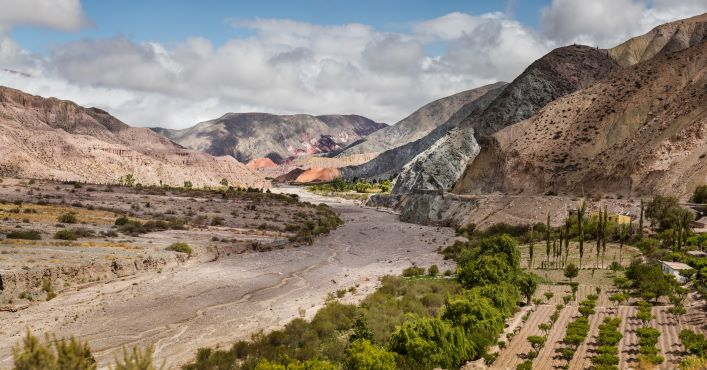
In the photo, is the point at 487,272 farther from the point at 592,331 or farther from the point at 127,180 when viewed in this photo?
the point at 127,180

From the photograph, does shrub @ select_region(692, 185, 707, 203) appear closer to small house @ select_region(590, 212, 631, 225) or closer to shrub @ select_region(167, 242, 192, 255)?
small house @ select_region(590, 212, 631, 225)

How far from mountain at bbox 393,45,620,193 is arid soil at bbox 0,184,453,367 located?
7077 centimetres

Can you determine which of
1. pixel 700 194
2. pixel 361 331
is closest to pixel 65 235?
pixel 361 331

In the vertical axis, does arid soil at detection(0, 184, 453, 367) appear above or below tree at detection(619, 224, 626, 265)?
below

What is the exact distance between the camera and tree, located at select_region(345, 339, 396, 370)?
21.2 m

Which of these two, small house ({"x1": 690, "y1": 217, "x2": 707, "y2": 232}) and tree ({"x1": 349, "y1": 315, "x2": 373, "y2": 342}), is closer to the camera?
tree ({"x1": 349, "y1": 315, "x2": 373, "y2": 342})

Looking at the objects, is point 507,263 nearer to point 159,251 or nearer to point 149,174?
point 159,251

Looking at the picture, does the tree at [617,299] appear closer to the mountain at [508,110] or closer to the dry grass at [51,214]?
the dry grass at [51,214]

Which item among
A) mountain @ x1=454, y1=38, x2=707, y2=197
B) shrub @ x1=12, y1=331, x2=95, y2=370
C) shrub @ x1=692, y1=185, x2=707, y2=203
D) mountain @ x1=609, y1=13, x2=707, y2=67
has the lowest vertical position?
shrub @ x1=12, y1=331, x2=95, y2=370

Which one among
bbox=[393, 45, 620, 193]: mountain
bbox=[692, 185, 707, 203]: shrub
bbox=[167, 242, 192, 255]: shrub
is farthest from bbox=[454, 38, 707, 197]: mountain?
bbox=[167, 242, 192, 255]: shrub

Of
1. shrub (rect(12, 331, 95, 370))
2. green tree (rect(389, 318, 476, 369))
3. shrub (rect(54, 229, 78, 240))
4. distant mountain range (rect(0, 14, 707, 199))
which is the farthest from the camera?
distant mountain range (rect(0, 14, 707, 199))

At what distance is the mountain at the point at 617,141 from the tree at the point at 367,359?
64.8 meters

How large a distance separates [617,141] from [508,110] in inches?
1955

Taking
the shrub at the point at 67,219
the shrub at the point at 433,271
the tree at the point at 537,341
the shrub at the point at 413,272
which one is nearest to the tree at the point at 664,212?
→ the shrub at the point at 433,271
